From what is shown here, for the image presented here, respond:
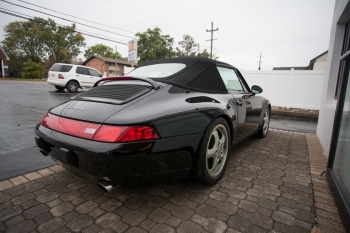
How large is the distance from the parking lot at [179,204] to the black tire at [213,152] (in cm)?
14

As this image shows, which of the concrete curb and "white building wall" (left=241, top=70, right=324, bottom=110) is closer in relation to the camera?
the concrete curb

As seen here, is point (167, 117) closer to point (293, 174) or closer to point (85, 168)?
point (85, 168)

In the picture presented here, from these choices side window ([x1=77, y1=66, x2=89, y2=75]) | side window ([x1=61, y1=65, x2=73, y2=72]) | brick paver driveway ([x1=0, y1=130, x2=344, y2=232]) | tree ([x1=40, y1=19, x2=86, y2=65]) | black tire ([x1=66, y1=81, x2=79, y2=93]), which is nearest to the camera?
brick paver driveway ([x1=0, y1=130, x2=344, y2=232])

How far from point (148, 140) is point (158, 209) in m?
0.71

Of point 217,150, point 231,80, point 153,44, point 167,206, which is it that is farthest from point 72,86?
point 153,44

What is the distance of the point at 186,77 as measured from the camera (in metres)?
2.21

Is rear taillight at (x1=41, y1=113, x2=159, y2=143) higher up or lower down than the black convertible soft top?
lower down

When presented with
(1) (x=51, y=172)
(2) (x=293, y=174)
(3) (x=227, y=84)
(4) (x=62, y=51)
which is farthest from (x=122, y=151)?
(4) (x=62, y=51)

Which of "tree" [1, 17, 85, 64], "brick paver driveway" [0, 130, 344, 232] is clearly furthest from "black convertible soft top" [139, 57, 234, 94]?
"tree" [1, 17, 85, 64]

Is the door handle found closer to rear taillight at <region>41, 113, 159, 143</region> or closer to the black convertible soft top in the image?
the black convertible soft top

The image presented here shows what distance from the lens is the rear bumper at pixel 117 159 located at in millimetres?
1438

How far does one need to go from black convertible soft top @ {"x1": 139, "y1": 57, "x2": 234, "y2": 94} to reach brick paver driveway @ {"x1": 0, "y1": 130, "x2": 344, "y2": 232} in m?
1.08

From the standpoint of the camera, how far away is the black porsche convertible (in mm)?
1476

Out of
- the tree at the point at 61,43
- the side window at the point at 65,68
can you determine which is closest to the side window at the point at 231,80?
the side window at the point at 65,68
